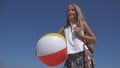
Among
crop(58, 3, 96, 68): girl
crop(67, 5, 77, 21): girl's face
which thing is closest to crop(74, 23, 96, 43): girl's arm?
crop(58, 3, 96, 68): girl

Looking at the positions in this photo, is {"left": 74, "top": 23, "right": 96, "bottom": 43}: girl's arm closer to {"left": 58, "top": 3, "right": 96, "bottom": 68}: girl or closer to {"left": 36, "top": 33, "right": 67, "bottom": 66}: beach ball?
{"left": 58, "top": 3, "right": 96, "bottom": 68}: girl

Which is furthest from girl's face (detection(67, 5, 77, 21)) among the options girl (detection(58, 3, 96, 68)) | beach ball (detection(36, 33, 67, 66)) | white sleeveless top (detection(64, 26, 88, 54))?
beach ball (detection(36, 33, 67, 66))

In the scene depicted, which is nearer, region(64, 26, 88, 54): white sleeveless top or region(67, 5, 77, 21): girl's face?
region(64, 26, 88, 54): white sleeveless top

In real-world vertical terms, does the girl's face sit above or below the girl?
above

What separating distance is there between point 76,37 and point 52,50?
0.46m

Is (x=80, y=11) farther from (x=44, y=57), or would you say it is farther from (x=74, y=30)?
(x=44, y=57)

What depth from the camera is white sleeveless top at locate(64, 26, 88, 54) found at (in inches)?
199

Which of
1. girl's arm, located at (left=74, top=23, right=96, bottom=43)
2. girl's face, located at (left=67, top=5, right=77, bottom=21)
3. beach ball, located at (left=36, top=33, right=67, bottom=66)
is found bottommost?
beach ball, located at (left=36, top=33, right=67, bottom=66)

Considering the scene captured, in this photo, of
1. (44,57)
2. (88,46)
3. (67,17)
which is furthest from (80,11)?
(44,57)

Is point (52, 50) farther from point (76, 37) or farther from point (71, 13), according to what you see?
point (71, 13)

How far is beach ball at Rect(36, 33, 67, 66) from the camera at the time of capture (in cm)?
506

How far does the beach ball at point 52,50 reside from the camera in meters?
5.06

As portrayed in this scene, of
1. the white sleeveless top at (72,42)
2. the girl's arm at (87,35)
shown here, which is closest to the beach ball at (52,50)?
the white sleeveless top at (72,42)

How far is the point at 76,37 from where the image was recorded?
5129 mm
